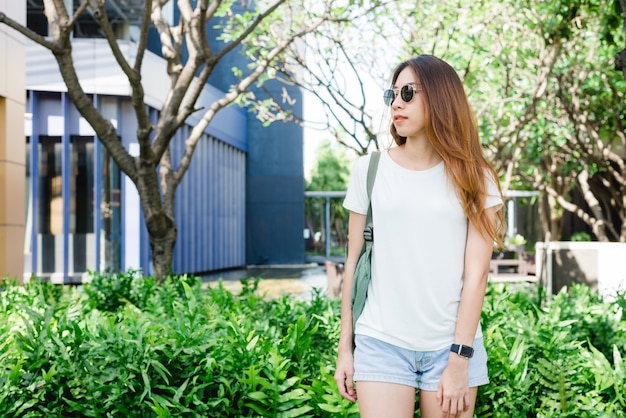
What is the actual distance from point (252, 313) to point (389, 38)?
8176 mm

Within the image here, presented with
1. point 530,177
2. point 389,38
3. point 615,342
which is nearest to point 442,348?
point 615,342

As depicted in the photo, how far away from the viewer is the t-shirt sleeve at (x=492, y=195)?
2.57 m

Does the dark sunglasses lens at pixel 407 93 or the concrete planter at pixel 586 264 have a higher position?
the dark sunglasses lens at pixel 407 93

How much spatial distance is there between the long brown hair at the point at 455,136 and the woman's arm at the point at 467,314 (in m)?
0.05

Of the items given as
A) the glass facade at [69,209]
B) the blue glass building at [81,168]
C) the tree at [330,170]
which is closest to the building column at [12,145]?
the blue glass building at [81,168]

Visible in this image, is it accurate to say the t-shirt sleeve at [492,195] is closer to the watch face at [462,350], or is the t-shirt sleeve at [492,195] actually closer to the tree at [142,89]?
the watch face at [462,350]

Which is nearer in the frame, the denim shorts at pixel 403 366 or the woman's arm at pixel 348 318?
the denim shorts at pixel 403 366

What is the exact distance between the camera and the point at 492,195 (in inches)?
102

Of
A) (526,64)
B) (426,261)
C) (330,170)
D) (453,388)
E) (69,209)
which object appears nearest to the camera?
(453,388)

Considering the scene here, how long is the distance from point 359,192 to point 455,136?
39 cm

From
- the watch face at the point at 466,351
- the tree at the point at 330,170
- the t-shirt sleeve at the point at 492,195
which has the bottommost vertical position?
the watch face at the point at 466,351

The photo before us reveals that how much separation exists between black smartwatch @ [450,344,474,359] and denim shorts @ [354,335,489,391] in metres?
0.05

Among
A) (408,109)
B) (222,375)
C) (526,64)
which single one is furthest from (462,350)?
(526,64)

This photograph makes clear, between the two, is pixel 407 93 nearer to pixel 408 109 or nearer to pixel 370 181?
pixel 408 109
